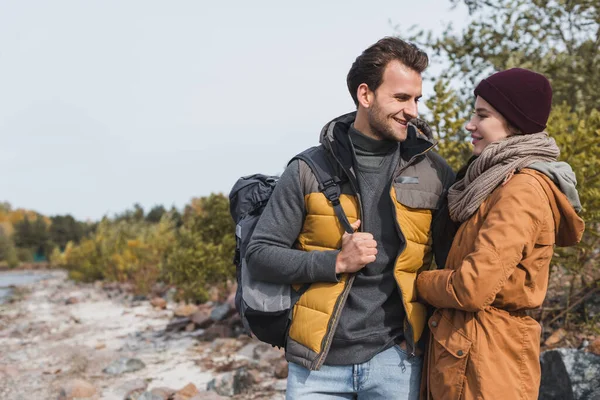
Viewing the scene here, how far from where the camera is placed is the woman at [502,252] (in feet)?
Answer: 6.35

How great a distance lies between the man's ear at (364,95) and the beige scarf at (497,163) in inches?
19.5

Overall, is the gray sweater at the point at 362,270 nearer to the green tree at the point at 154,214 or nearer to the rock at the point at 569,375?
the rock at the point at 569,375

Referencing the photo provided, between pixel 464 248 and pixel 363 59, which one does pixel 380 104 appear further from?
pixel 464 248

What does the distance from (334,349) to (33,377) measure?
243 inches

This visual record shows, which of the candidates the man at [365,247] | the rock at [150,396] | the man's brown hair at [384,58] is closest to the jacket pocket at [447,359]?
the man at [365,247]

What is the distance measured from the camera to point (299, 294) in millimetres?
2303

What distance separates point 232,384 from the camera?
548 centimetres

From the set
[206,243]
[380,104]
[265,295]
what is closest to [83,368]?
[206,243]

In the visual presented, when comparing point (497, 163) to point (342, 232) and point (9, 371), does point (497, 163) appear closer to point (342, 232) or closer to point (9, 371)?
point (342, 232)

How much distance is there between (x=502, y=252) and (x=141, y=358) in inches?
251

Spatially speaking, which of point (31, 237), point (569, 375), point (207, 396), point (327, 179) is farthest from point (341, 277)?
point (31, 237)

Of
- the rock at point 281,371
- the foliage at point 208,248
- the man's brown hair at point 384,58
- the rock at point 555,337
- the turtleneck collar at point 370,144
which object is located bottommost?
the rock at point 281,371

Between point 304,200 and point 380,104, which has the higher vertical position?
point 380,104

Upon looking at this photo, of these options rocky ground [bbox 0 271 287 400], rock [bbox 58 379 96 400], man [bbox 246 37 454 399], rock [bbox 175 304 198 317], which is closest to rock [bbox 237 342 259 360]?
rocky ground [bbox 0 271 287 400]
